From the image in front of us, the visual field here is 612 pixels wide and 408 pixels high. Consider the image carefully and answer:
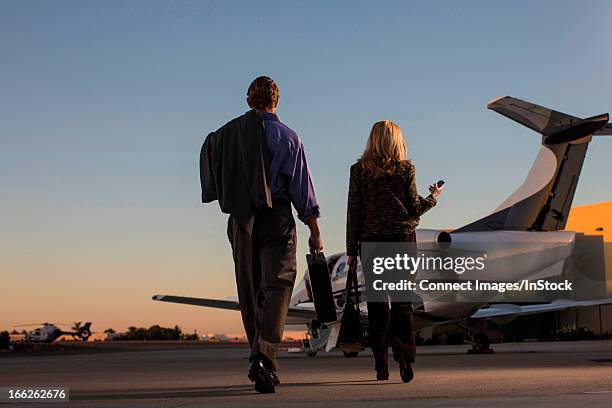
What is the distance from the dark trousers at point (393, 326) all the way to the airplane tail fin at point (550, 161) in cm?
1912

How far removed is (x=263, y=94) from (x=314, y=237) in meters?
1.19

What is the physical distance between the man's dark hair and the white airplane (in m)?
16.0

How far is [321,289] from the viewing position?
21.8 ft

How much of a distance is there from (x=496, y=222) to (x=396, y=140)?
20.2 meters

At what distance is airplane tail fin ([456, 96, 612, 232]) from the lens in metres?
25.5

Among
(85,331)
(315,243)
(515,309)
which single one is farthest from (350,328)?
(85,331)

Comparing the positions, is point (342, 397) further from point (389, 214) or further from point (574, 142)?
point (574, 142)

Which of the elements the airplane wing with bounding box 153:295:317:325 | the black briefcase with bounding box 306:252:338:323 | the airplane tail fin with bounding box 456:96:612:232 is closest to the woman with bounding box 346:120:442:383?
the black briefcase with bounding box 306:252:338:323

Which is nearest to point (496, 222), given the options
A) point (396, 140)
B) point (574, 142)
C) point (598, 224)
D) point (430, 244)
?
point (574, 142)

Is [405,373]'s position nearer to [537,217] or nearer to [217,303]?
[217,303]

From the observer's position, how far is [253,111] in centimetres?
671

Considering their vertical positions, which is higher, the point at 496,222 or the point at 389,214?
the point at 496,222

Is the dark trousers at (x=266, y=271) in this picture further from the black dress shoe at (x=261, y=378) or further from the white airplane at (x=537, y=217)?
the white airplane at (x=537, y=217)

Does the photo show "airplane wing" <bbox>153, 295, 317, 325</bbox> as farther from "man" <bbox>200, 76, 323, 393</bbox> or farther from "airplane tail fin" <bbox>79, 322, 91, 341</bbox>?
"airplane tail fin" <bbox>79, 322, 91, 341</bbox>
